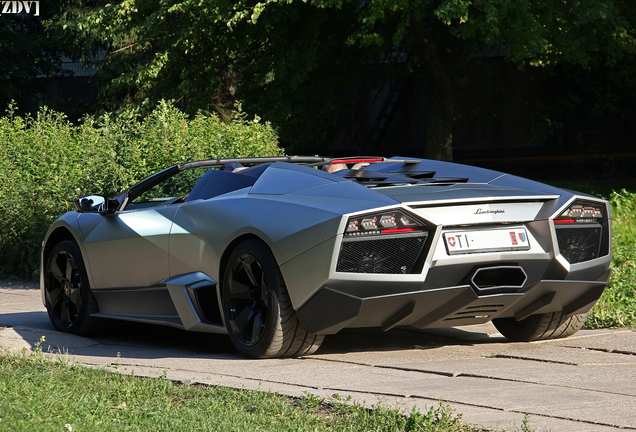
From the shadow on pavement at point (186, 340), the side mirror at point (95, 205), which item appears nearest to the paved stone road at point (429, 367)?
the shadow on pavement at point (186, 340)

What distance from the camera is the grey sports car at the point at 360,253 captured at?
509 cm

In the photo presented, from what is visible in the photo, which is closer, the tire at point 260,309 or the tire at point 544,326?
the tire at point 260,309

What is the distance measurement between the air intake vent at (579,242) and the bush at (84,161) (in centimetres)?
545

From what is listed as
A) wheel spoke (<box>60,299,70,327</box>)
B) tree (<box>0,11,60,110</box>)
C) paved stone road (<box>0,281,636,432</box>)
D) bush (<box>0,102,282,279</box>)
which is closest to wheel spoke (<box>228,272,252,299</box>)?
paved stone road (<box>0,281,636,432</box>)

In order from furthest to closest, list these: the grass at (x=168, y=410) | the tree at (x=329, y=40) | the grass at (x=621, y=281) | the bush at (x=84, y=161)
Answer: the tree at (x=329, y=40) < the bush at (x=84, y=161) < the grass at (x=621, y=281) < the grass at (x=168, y=410)

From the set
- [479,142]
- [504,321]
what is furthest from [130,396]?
[479,142]

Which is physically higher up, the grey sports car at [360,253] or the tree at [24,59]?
the tree at [24,59]

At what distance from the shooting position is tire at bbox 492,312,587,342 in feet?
20.0

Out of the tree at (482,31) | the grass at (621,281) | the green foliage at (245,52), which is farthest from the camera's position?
the green foliage at (245,52)

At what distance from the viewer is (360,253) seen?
5.09 metres

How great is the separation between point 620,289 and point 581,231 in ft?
7.31

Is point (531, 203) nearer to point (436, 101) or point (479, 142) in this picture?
point (436, 101)

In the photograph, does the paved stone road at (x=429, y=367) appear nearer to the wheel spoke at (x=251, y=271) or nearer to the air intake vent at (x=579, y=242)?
the wheel spoke at (x=251, y=271)

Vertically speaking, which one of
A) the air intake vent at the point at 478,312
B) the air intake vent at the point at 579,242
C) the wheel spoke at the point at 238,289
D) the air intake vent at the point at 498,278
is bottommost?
the air intake vent at the point at 478,312
